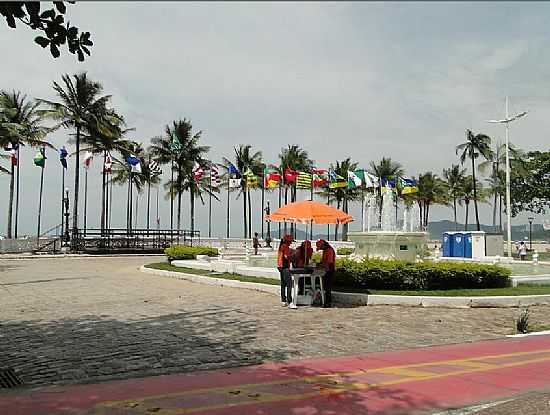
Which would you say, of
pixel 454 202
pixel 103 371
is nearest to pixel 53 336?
pixel 103 371

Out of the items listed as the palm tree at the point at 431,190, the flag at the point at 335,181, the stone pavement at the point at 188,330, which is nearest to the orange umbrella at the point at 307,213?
the stone pavement at the point at 188,330

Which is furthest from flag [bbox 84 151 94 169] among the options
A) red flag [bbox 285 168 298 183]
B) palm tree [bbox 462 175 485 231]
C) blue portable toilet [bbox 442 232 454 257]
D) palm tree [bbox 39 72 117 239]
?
palm tree [bbox 462 175 485 231]

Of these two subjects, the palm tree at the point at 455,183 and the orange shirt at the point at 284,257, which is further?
the palm tree at the point at 455,183

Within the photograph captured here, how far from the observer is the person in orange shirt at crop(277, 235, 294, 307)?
1262cm

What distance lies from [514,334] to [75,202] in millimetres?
38776

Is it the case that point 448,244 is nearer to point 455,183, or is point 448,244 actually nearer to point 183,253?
point 183,253

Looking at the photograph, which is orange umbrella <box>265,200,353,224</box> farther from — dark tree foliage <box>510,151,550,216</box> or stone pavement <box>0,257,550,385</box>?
dark tree foliage <box>510,151,550,216</box>

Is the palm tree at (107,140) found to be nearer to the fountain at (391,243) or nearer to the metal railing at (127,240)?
the metal railing at (127,240)

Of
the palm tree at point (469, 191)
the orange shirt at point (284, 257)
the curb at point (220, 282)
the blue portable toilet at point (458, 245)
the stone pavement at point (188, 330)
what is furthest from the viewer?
the palm tree at point (469, 191)

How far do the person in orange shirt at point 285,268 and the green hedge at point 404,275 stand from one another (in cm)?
175

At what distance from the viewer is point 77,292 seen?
15.7m

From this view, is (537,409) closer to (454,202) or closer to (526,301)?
(526,301)

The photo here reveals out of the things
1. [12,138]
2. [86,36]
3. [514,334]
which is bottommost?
[514,334]

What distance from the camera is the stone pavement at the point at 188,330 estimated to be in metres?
7.12
